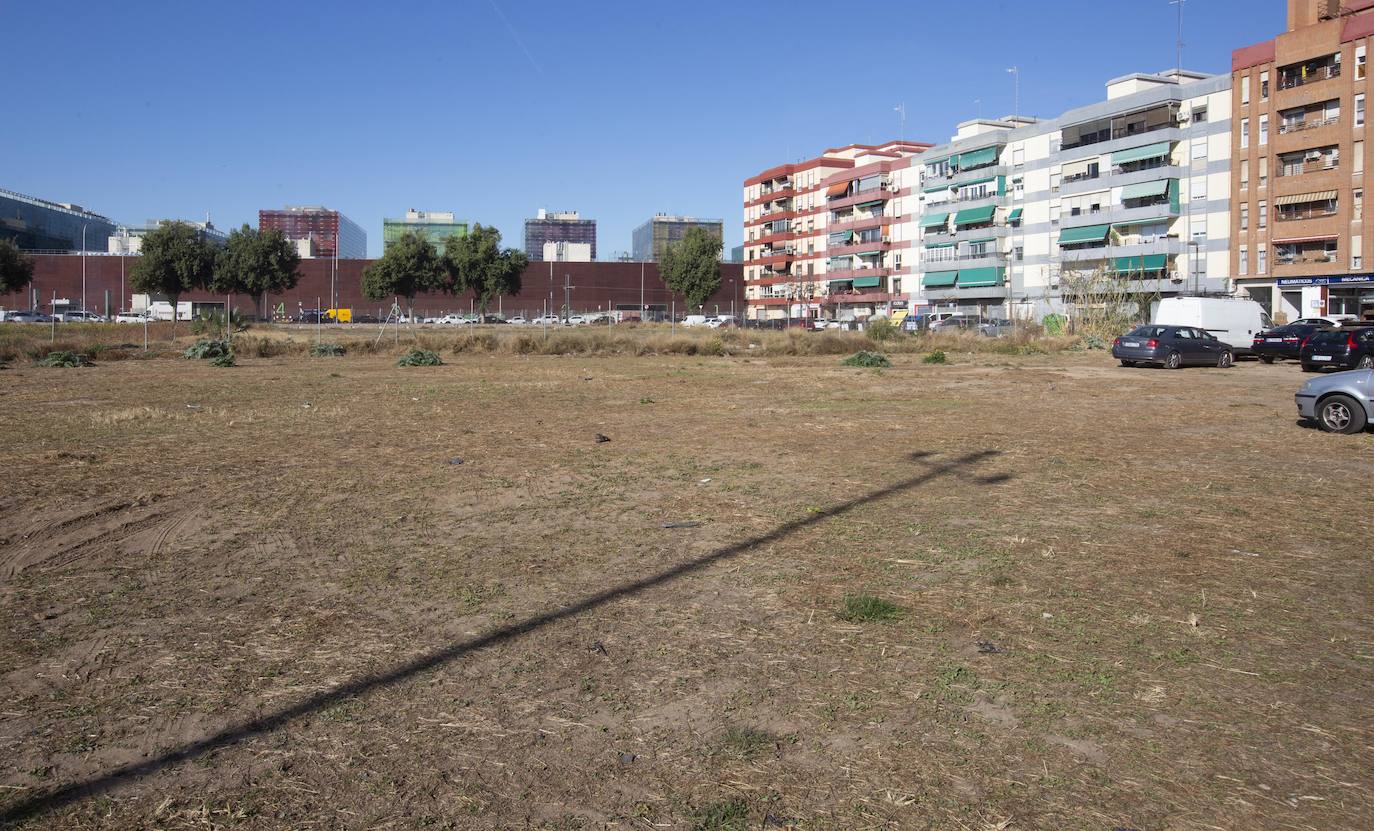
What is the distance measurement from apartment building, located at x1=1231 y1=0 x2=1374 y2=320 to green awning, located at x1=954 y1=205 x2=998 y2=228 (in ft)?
74.9

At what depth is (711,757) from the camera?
3.96 meters

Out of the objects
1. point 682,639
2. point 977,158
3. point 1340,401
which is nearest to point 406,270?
point 977,158

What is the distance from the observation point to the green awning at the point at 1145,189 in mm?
67250

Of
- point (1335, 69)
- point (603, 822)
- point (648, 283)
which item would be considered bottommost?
point (603, 822)

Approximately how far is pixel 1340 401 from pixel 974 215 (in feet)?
245

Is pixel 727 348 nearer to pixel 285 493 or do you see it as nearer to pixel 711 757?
pixel 285 493

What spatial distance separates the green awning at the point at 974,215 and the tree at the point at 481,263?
39129 millimetres

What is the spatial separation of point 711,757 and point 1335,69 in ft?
225

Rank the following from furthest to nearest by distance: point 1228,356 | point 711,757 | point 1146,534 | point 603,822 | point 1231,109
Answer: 1. point 1231,109
2. point 1228,356
3. point 1146,534
4. point 711,757
5. point 603,822

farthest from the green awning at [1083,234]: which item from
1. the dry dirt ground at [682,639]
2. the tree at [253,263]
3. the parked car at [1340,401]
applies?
the dry dirt ground at [682,639]

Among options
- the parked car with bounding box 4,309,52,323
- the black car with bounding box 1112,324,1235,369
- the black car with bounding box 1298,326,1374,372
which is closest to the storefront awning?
the black car with bounding box 1112,324,1235,369

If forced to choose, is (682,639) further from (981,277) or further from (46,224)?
(46,224)

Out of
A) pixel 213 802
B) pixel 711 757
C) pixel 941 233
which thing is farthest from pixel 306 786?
pixel 941 233

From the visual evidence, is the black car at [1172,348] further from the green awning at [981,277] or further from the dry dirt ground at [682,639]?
the green awning at [981,277]
